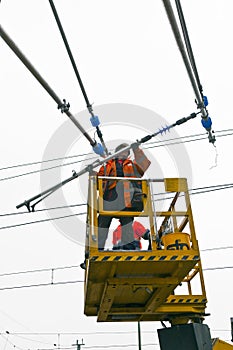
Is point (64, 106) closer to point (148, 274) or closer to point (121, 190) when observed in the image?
point (121, 190)

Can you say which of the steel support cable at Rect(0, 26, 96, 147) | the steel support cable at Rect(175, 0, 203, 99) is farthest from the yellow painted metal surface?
the steel support cable at Rect(175, 0, 203, 99)

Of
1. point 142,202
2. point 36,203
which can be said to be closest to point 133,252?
point 142,202

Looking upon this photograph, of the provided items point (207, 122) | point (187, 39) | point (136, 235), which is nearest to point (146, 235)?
point (136, 235)

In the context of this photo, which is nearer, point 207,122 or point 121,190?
point 121,190

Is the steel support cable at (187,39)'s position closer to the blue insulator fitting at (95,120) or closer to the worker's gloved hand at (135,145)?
the worker's gloved hand at (135,145)

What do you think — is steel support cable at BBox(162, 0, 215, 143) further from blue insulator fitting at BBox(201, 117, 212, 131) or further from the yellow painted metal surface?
the yellow painted metal surface

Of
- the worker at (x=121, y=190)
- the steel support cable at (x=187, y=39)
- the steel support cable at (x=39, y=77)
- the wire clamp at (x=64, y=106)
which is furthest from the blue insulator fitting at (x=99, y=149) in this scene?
the steel support cable at (x=187, y=39)

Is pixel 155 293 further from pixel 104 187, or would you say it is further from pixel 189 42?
pixel 189 42

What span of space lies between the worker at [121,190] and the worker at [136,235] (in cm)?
5

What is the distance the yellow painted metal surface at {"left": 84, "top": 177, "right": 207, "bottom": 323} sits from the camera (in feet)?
14.3

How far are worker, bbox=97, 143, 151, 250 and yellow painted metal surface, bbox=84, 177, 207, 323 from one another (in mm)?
213

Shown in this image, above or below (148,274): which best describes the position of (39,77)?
above

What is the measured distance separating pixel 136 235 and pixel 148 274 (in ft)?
1.79

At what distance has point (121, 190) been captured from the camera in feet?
17.0
